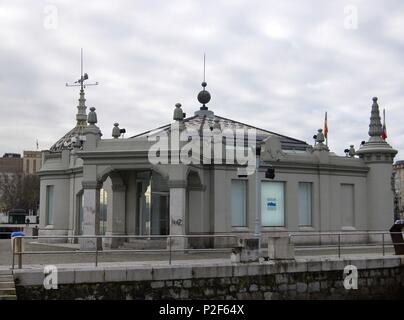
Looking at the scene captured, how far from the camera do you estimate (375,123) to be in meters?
32.5

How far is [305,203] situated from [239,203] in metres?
4.47

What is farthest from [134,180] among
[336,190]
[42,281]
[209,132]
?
[42,281]

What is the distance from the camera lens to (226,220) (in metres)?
26.2

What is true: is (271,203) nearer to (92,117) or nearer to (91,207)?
(91,207)

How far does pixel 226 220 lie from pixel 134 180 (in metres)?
5.05

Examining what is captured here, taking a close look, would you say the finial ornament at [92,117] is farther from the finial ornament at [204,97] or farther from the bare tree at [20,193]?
the bare tree at [20,193]

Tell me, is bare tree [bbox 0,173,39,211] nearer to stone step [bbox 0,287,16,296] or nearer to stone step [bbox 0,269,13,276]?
stone step [bbox 0,269,13,276]

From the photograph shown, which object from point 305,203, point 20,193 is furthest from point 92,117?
point 20,193

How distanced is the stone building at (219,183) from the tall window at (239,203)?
0.05 meters

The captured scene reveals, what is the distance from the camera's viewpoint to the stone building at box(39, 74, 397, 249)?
24672mm

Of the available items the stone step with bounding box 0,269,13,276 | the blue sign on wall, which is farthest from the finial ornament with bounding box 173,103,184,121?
the stone step with bounding box 0,269,13,276

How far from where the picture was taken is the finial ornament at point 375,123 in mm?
32219

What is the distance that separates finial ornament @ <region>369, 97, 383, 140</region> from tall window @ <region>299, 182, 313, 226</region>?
5.54 metres

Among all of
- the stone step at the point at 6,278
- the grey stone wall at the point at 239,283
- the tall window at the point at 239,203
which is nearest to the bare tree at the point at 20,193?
the tall window at the point at 239,203
